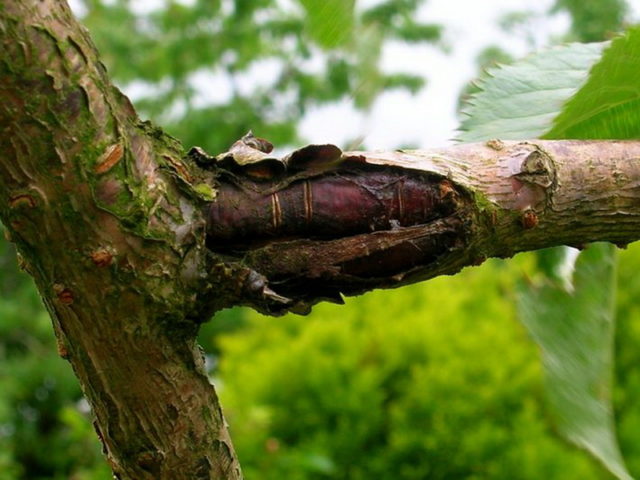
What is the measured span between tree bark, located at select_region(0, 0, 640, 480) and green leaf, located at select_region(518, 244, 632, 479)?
39cm

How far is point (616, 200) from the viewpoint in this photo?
2.15 ft

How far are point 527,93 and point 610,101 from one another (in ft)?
0.31

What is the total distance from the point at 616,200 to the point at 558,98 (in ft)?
0.46

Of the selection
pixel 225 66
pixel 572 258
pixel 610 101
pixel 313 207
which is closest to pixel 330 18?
pixel 313 207

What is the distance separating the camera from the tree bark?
0.50 meters

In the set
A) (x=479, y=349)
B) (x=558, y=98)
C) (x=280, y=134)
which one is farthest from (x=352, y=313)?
(x=558, y=98)

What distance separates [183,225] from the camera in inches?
21.7

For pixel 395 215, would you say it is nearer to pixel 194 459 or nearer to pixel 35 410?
pixel 194 459

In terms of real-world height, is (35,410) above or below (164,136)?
above

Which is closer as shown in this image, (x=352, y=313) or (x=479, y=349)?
(x=479, y=349)

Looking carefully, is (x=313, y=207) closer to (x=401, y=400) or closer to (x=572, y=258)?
(x=572, y=258)

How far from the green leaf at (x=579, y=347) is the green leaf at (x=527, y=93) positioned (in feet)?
0.90

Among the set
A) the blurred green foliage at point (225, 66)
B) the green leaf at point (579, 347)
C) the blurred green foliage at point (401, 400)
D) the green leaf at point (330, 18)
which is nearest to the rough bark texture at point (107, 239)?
the green leaf at point (330, 18)

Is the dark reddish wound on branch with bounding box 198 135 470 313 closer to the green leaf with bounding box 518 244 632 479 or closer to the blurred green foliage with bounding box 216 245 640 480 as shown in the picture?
the green leaf with bounding box 518 244 632 479
